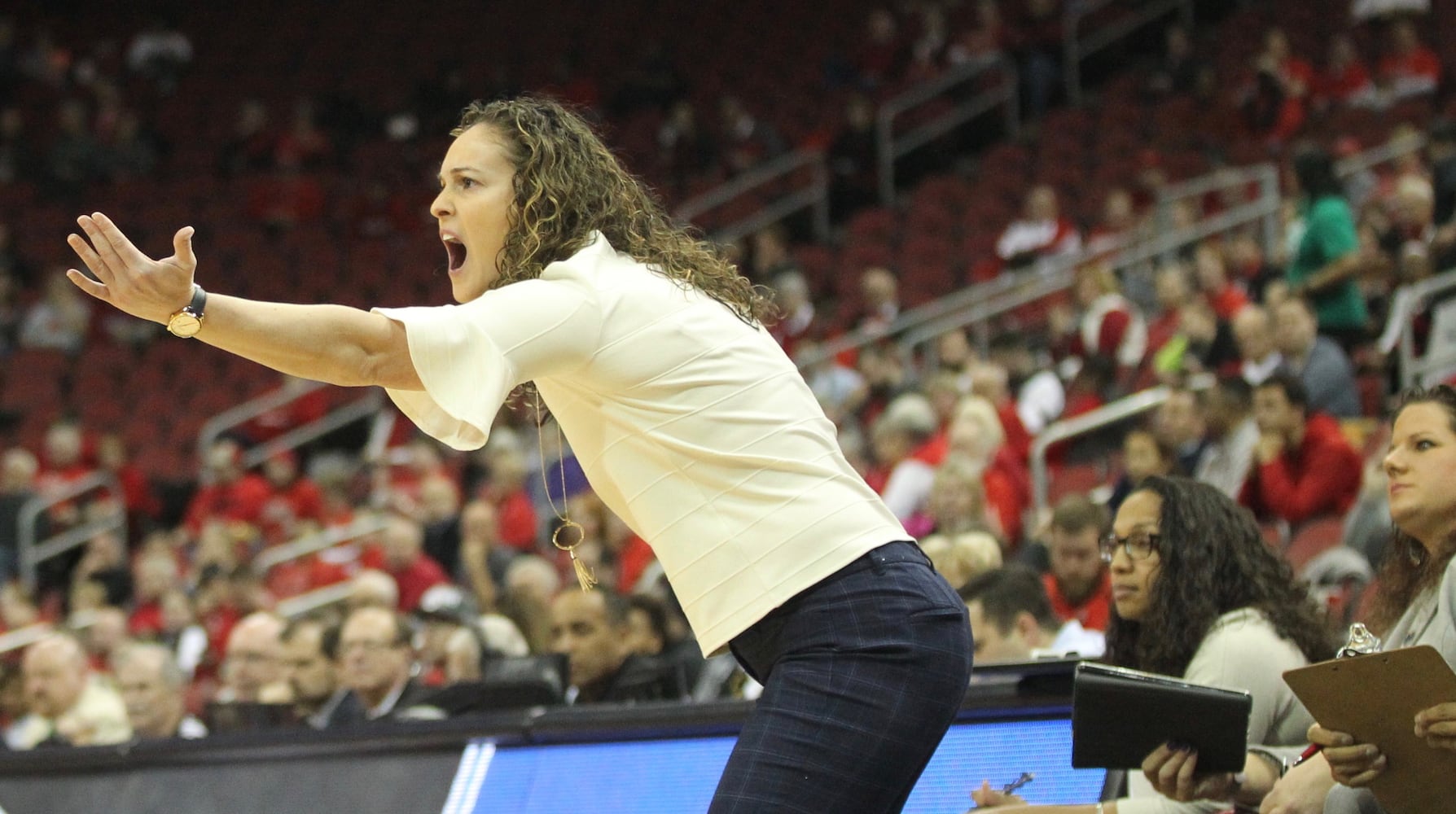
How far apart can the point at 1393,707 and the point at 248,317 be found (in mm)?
1847

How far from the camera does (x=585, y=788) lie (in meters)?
4.15

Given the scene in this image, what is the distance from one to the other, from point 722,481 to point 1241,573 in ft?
5.48

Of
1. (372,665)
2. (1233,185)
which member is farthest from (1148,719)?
(1233,185)

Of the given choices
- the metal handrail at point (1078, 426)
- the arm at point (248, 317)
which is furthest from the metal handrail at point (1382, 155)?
the arm at point (248, 317)

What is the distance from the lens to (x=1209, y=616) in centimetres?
341

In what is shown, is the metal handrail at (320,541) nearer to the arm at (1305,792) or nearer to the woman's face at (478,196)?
the arm at (1305,792)

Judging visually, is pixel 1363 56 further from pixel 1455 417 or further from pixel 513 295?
pixel 513 295

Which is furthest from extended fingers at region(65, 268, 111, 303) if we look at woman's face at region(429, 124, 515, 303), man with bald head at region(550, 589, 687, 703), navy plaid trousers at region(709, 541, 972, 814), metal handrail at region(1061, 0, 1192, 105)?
metal handrail at region(1061, 0, 1192, 105)

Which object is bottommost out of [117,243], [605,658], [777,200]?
[605,658]

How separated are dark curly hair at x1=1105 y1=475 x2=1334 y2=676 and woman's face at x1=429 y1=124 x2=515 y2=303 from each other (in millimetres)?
1722

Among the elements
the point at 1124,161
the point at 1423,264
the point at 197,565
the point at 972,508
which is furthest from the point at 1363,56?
the point at 197,565

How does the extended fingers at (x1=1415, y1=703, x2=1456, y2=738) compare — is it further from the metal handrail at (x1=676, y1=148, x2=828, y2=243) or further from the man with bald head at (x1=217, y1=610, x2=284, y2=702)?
the metal handrail at (x1=676, y1=148, x2=828, y2=243)

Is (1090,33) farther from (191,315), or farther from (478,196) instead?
(191,315)

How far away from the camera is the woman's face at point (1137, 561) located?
3510 millimetres
